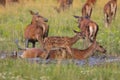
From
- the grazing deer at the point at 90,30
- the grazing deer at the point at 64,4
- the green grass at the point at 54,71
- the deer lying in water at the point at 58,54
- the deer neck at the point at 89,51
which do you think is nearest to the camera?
the green grass at the point at 54,71

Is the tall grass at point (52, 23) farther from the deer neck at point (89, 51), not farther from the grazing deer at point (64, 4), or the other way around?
the deer neck at point (89, 51)

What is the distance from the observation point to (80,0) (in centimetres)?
2434

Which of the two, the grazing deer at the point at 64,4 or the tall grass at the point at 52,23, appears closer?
the tall grass at the point at 52,23

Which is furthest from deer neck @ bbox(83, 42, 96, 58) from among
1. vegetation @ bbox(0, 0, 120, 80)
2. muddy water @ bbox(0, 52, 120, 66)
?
vegetation @ bbox(0, 0, 120, 80)

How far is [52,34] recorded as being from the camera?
1415cm

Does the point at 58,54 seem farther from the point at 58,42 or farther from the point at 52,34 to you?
the point at 52,34

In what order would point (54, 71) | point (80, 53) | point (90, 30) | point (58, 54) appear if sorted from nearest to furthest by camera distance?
point (54, 71) → point (58, 54) → point (80, 53) → point (90, 30)

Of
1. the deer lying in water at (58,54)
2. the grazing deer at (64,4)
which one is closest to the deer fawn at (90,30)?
the deer lying in water at (58,54)

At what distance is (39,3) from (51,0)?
4.40 ft

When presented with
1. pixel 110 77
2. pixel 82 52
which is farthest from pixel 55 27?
pixel 110 77

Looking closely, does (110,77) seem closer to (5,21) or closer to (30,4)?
(5,21)

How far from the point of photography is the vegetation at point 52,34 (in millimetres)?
7816

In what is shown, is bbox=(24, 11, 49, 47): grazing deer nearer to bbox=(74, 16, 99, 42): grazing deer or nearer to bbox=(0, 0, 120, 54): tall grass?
bbox=(0, 0, 120, 54): tall grass

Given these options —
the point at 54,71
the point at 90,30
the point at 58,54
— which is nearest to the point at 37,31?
the point at 90,30
